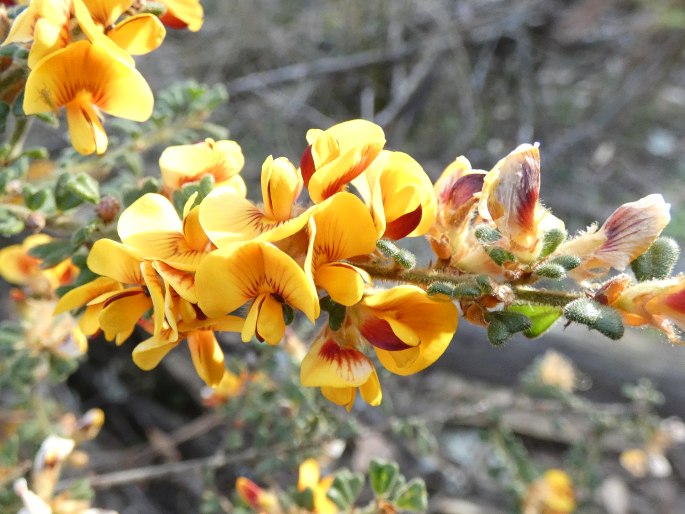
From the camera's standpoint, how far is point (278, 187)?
759mm

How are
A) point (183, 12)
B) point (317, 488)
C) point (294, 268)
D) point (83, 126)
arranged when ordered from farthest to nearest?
point (317, 488) < point (183, 12) < point (83, 126) < point (294, 268)

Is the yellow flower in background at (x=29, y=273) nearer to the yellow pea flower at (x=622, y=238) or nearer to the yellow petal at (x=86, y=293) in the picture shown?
the yellow petal at (x=86, y=293)

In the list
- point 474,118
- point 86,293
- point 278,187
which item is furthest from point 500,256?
point 474,118

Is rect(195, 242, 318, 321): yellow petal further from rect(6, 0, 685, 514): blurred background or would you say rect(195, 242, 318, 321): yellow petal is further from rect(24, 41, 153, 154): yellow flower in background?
rect(6, 0, 685, 514): blurred background

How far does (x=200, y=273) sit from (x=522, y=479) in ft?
5.84

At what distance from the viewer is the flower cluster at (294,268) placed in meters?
0.70

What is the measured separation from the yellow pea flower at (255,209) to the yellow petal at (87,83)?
22 cm

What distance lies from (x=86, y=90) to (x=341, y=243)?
0.42 meters

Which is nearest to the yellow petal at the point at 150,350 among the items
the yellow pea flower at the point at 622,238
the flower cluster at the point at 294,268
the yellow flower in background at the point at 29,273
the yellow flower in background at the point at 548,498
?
the flower cluster at the point at 294,268

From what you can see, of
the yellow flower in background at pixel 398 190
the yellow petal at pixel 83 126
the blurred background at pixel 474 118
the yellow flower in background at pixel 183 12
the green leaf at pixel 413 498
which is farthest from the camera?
the blurred background at pixel 474 118

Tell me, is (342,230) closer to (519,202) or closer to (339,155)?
(339,155)

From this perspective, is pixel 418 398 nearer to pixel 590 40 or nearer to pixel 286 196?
pixel 286 196

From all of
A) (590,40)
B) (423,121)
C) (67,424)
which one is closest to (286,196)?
(67,424)

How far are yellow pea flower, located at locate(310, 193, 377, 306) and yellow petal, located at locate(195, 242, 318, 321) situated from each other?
0.04 m
